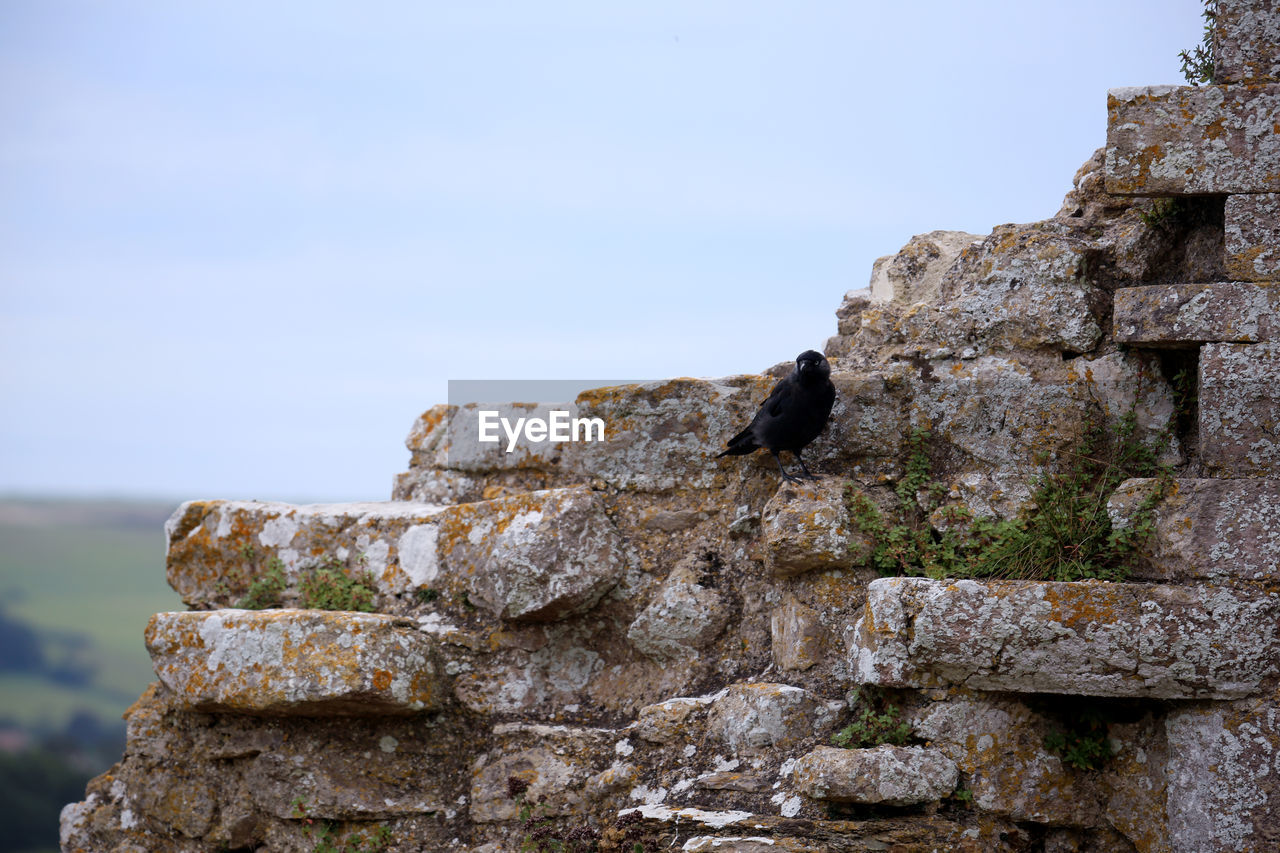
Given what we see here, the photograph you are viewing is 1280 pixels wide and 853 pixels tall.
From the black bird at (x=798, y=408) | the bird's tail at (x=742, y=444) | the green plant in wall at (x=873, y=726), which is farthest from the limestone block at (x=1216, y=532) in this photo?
the bird's tail at (x=742, y=444)

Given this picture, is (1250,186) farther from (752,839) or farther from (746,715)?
(752,839)

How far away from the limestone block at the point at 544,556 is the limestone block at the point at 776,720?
Answer: 98cm

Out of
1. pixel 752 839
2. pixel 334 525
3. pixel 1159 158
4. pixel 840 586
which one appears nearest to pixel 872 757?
pixel 752 839

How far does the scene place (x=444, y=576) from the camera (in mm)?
5359

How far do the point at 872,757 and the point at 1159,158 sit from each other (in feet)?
8.93

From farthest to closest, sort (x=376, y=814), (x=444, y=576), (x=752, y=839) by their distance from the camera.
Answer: (x=444, y=576), (x=376, y=814), (x=752, y=839)

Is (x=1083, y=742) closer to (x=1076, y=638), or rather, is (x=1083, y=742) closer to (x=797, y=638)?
(x=1076, y=638)

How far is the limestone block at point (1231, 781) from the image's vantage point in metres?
3.76

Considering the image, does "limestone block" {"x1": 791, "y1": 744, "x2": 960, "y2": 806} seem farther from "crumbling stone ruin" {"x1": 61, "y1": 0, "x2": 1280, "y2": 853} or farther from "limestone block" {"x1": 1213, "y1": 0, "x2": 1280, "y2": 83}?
"limestone block" {"x1": 1213, "y1": 0, "x2": 1280, "y2": 83}

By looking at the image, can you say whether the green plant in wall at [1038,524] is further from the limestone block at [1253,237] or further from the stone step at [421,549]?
the stone step at [421,549]

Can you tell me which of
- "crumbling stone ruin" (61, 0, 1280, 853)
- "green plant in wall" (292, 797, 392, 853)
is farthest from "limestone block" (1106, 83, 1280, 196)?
"green plant in wall" (292, 797, 392, 853)

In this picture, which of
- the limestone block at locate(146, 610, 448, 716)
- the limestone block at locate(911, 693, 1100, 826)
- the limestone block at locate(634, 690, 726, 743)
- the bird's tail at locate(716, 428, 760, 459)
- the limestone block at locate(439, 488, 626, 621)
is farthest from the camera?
the limestone block at locate(439, 488, 626, 621)

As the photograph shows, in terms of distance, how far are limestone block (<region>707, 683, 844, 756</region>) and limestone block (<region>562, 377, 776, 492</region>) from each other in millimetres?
1156

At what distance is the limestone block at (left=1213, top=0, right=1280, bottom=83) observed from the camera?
14.0 feet
